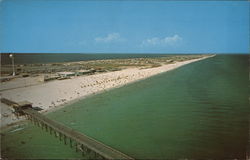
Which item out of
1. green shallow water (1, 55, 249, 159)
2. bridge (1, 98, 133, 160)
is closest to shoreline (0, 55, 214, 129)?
green shallow water (1, 55, 249, 159)

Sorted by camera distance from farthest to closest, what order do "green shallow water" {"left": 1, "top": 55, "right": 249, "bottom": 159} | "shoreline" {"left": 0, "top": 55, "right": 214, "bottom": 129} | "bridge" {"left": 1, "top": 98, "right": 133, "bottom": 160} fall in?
1. "shoreline" {"left": 0, "top": 55, "right": 214, "bottom": 129}
2. "green shallow water" {"left": 1, "top": 55, "right": 249, "bottom": 159}
3. "bridge" {"left": 1, "top": 98, "right": 133, "bottom": 160}

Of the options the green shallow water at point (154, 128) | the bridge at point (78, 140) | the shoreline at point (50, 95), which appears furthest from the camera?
the shoreline at point (50, 95)

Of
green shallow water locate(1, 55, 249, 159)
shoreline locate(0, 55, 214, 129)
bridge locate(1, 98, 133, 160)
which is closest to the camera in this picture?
bridge locate(1, 98, 133, 160)

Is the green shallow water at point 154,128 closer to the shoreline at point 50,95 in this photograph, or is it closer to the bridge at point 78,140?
the bridge at point 78,140

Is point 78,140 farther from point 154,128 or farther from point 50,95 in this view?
point 50,95

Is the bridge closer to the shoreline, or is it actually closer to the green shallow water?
the green shallow water

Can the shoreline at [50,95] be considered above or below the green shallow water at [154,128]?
above

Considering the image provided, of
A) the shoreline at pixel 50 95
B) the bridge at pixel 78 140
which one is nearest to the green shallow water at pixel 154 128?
the bridge at pixel 78 140

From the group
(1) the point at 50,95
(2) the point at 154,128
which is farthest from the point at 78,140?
(1) the point at 50,95

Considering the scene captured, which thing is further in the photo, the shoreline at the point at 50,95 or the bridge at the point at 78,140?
the shoreline at the point at 50,95
